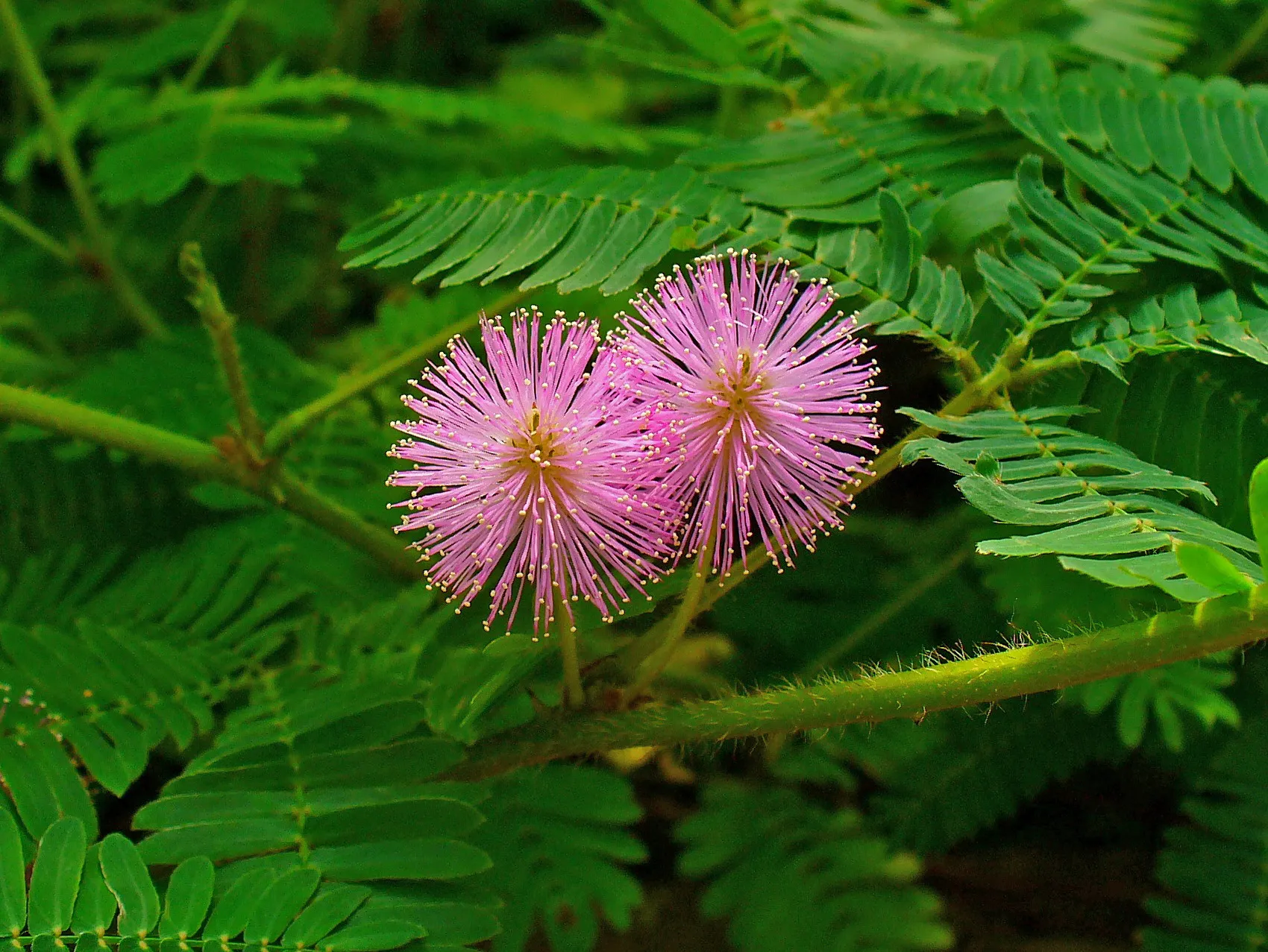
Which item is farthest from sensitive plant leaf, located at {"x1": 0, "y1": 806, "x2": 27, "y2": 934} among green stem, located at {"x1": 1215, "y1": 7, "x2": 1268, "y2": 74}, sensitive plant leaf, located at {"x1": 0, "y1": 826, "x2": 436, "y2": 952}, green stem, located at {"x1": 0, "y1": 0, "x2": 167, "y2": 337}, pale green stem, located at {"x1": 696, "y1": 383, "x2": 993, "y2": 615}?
green stem, located at {"x1": 1215, "y1": 7, "x2": 1268, "y2": 74}

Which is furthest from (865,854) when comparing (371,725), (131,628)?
(131,628)

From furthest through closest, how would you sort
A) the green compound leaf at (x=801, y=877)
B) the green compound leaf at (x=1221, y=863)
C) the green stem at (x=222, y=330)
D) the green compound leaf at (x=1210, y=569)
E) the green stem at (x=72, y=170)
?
the green stem at (x=72, y=170), the green compound leaf at (x=801, y=877), the green compound leaf at (x=1221, y=863), the green stem at (x=222, y=330), the green compound leaf at (x=1210, y=569)

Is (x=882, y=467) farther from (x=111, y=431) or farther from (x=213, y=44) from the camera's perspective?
(x=213, y=44)

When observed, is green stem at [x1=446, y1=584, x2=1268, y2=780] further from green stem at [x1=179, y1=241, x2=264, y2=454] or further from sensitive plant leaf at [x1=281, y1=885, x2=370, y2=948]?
green stem at [x1=179, y1=241, x2=264, y2=454]

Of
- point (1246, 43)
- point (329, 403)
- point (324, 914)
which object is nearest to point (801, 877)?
point (324, 914)

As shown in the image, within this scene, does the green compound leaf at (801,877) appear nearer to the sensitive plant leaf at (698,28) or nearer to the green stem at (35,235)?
the sensitive plant leaf at (698,28)

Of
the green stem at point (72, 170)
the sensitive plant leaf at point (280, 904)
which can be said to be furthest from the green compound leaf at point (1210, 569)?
the green stem at point (72, 170)
